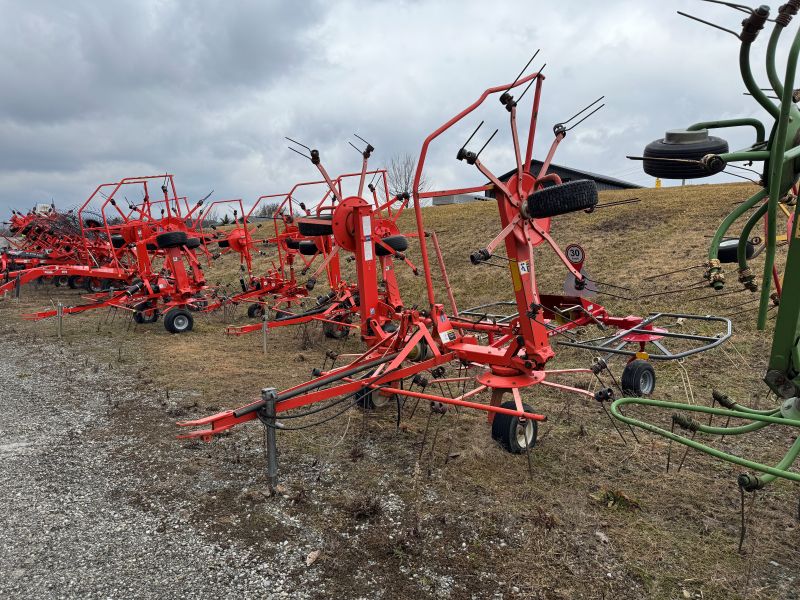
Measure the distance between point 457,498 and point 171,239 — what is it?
34.7 feet

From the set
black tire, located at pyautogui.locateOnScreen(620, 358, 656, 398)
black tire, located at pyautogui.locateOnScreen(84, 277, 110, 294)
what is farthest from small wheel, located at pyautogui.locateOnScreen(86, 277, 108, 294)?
black tire, located at pyautogui.locateOnScreen(620, 358, 656, 398)

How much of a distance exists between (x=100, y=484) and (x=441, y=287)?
495 inches

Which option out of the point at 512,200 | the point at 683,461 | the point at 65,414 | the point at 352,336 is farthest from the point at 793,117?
the point at 352,336

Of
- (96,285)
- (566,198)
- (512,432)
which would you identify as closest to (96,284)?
(96,285)

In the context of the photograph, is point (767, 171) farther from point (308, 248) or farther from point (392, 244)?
point (308, 248)

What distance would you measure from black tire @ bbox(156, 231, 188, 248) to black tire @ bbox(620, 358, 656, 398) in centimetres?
1021

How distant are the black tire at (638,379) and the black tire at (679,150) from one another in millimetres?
5311

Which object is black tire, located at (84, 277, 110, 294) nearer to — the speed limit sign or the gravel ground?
the gravel ground

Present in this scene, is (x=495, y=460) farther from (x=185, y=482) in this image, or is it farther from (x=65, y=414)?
(x=65, y=414)

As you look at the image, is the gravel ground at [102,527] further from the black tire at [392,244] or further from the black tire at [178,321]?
the black tire at [178,321]

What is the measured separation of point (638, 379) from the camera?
7.56m

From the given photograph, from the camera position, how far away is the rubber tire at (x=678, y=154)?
2623 millimetres

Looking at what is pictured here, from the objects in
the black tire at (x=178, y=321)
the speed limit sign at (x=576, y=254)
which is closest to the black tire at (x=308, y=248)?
the black tire at (x=178, y=321)

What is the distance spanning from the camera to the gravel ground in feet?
12.8
